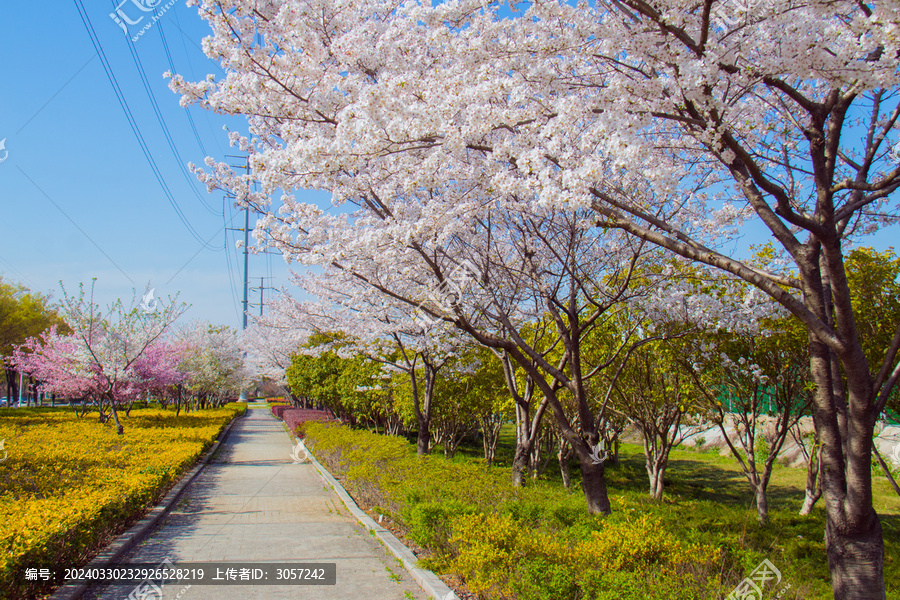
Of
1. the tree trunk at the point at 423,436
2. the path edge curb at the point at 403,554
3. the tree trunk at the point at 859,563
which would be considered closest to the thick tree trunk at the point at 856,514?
the tree trunk at the point at 859,563

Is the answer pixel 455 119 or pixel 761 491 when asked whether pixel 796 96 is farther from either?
pixel 761 491

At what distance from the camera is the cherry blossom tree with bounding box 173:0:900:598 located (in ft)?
12.1

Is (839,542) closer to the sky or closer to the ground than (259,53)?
closer to the ground

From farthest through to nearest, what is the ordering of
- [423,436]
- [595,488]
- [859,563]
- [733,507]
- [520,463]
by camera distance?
1. [423,436]
2. [733,507]
3. [520,463]
4. [595,488]
5. [859,563]

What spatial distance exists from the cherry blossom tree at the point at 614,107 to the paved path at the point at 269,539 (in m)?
3.38

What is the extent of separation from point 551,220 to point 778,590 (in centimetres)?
410

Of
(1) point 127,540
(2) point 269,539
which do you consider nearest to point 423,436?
(2) point 269,539

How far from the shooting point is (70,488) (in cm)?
681

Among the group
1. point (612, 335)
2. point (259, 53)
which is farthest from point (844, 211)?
point (612, 335)

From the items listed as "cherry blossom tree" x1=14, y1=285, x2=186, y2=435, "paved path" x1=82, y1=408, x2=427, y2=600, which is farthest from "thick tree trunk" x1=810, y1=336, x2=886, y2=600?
"cherry blossom tree" x1=14, y1=285, x2=186, y2=435

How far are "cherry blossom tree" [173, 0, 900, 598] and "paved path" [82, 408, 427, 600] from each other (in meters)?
3.38

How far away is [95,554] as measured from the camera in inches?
227

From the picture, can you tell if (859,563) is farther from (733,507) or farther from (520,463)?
(733,507)

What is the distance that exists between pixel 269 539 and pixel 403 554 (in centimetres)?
192
